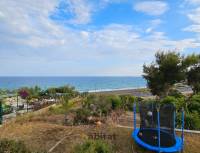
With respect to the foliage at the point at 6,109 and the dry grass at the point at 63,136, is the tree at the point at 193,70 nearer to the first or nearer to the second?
the dry grass at the point at 63,136

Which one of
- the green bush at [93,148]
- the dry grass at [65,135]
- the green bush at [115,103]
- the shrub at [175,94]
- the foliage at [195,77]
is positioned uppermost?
the foliage at [195,77]

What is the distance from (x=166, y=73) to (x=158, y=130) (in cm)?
1209

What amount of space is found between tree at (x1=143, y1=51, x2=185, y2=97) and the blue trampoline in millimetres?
11327

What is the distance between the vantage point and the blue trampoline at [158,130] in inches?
214

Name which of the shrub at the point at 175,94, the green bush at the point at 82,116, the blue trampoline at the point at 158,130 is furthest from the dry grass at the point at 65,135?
the shrub at the point at 175,94

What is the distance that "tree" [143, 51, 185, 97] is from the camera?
16.8 m

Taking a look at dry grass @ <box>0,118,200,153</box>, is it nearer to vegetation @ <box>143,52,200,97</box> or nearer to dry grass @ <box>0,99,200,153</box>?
dry grass @ <box>0,99,200,153</box>

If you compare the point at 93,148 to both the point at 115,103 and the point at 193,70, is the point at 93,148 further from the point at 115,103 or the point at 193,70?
the point at 193,70

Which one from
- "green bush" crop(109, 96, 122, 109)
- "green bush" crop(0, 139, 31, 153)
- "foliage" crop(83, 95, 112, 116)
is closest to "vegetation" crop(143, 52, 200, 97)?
"green bush" crop(109, 96, 122, 109)

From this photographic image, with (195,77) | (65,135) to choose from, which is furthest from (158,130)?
(195,77)

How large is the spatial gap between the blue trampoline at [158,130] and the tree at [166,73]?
11.3m

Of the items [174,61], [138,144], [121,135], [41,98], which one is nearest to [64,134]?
[121,135]

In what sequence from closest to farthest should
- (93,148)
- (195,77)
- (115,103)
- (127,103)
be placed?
(93,148)
(115,103)
(127,103)
(195,77)

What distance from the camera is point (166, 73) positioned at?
17.0 meters
